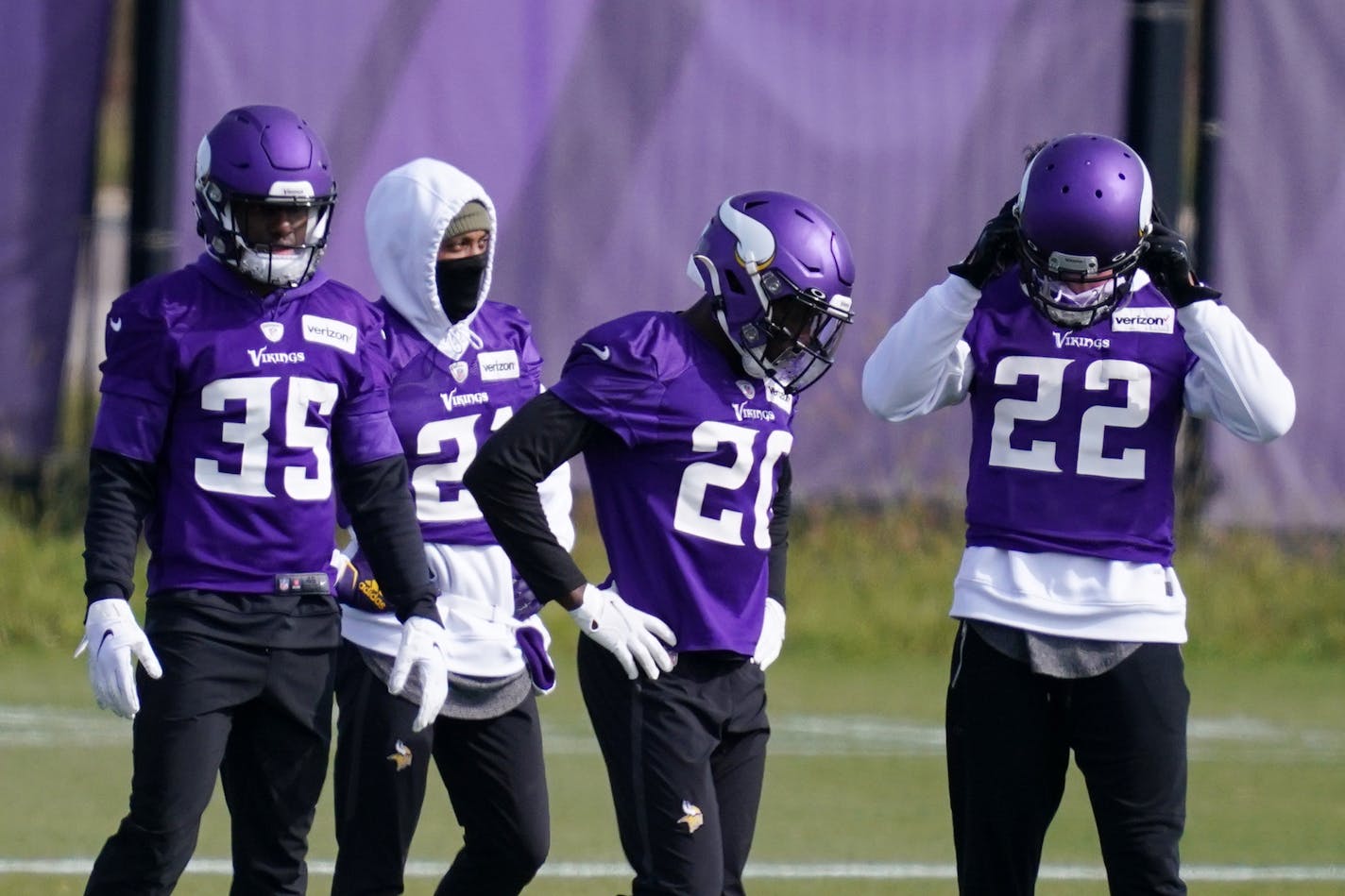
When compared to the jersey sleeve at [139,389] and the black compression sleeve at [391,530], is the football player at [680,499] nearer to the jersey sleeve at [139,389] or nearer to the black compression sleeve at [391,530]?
the black compression sleeve at [391,530]

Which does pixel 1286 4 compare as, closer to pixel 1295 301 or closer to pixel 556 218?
pixel 1295 301

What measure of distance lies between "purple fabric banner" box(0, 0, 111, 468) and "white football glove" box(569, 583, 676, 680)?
7594mm

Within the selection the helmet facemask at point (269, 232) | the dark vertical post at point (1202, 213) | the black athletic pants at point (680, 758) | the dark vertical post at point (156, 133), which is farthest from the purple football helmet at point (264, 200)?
the dark vertical post at point (1202, 213)

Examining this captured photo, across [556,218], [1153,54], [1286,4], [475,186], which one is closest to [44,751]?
[475,186]

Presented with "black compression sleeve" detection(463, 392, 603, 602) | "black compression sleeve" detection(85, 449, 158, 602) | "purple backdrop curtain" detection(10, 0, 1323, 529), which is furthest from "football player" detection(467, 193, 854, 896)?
"purple backdrop curtain" detection(10, 0, 1323, 529)

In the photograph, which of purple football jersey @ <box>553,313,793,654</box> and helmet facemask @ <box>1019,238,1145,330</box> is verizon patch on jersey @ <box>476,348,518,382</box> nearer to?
purple football jersey @ <box>553,313,793,654</box>

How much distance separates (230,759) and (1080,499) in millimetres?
1955

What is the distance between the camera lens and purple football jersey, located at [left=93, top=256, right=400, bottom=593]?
4.82 m

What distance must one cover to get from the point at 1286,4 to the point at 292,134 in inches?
331

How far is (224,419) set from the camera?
485 cm


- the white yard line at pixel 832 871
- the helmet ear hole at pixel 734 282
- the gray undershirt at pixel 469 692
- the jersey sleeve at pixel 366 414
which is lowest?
the white yard line at pixel 832 871

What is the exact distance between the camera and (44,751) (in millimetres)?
8438

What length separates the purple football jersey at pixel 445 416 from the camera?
5.39 metres

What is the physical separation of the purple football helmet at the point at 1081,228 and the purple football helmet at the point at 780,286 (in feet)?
1.37
